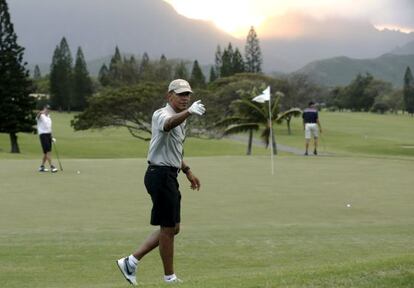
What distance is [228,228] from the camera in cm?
952

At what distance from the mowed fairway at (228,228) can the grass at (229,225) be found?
2 cm

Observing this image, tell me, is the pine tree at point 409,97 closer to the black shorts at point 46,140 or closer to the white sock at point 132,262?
the black shorts at point 46,140

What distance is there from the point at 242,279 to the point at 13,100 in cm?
5090

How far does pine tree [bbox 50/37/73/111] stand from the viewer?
4491 inches

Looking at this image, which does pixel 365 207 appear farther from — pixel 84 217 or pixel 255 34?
pixel 255 34

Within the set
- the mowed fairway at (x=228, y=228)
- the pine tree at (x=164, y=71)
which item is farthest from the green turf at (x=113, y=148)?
the pine tree at (x=164, y=71)

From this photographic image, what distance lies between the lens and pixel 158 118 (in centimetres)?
588

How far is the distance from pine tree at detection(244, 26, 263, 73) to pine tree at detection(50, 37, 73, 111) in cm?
3173

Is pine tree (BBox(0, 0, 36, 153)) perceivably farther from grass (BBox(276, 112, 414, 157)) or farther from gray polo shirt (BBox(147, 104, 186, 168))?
gray polo shirt (BBox(147, 104, 186, 168))

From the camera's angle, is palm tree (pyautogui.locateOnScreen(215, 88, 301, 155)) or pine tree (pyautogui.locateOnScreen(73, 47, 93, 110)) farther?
pine tree (pyautogui.locateOnScreen(73, 47, 93, 110))

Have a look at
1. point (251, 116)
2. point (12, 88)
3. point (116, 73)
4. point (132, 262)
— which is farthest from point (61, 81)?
point (132, 262)

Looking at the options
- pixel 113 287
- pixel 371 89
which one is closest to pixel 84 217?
pixel 113 287

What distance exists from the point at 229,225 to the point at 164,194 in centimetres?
397

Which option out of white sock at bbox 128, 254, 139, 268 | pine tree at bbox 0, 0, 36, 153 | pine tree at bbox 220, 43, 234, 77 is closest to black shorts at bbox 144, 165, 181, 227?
white sock at bbox 128, 254, 139, 268
